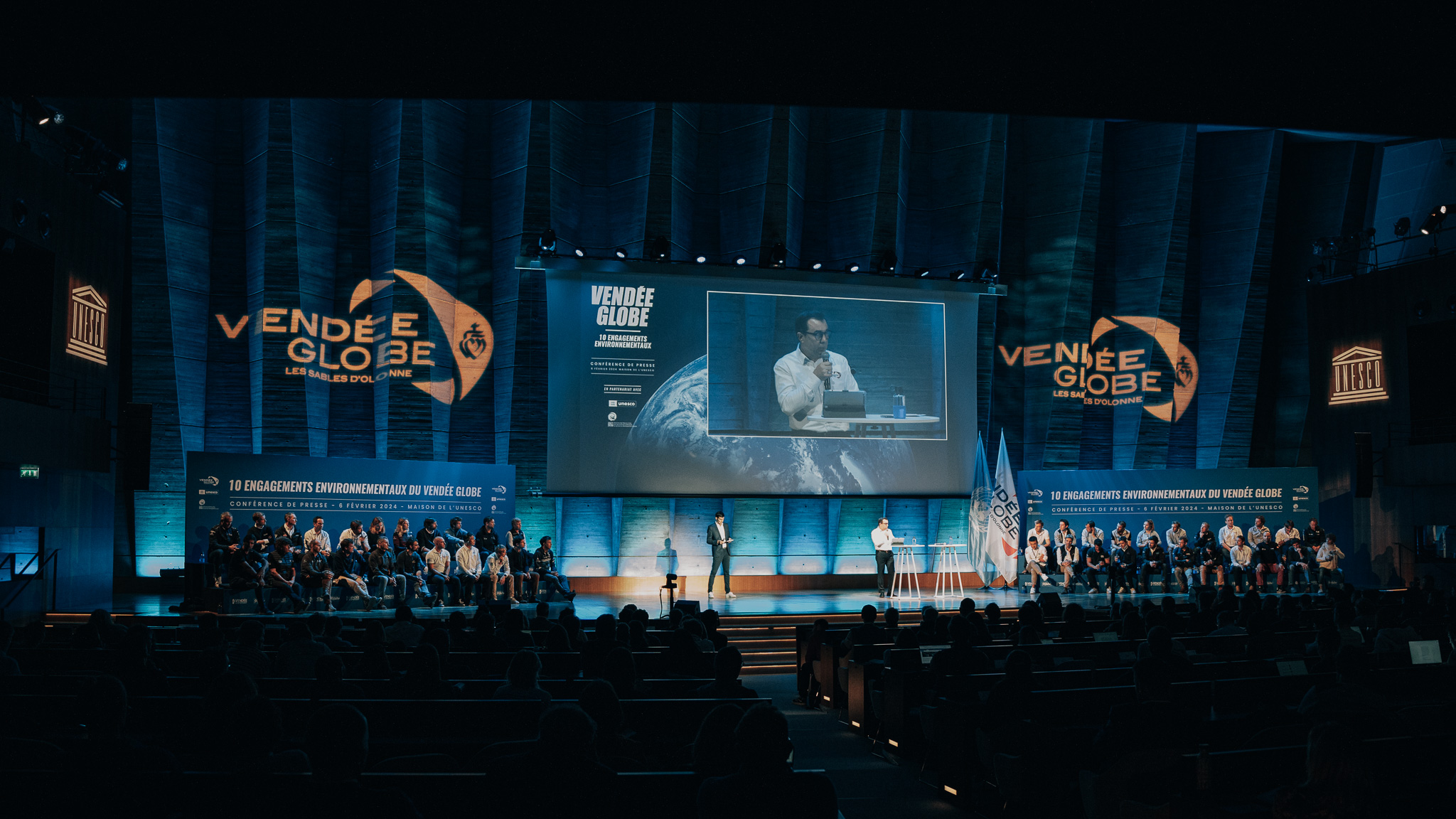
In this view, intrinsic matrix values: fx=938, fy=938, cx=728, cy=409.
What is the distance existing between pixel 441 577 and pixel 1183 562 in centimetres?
1293

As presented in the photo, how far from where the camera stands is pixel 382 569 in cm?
1407

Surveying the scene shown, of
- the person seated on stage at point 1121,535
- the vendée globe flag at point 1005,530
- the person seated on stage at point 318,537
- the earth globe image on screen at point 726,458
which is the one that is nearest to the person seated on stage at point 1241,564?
the person seated on stage at point 1121,535

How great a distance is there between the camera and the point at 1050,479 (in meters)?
18.3

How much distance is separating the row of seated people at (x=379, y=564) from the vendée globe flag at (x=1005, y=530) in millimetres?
7007

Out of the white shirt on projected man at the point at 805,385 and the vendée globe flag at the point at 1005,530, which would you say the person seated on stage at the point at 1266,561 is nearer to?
the vendée globe flag at the point at 1005,530

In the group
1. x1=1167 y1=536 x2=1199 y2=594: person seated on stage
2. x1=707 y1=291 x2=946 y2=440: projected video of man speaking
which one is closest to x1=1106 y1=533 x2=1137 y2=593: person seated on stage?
x1=1167 y1=536 x2=1199 y2=594: person seated on stage

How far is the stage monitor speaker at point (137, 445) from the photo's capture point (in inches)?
467

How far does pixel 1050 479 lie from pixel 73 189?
16684 mm

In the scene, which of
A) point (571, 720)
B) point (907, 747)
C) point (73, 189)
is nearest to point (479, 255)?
point (73, 189)

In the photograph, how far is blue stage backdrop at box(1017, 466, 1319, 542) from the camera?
59.7ft

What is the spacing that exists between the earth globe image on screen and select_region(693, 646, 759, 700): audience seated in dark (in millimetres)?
10276

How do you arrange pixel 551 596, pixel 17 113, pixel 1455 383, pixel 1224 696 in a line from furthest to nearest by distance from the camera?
pixel 1455 383, pixel 551 596, pixel 17 113, pixel 1224 696

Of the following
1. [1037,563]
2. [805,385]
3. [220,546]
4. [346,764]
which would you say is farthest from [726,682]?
[1037,563]

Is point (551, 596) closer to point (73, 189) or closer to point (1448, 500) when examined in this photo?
point (73, 189)
